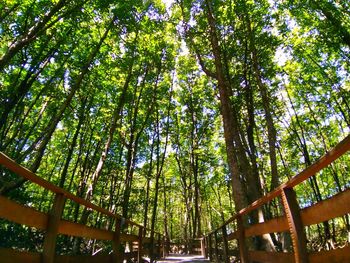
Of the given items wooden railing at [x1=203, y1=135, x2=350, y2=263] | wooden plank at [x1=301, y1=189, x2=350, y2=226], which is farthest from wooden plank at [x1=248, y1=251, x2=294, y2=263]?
wooden plank at [x1=301, y1=189, x2=350, y2=226]

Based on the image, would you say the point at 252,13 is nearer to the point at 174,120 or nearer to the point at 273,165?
the point at 273,165

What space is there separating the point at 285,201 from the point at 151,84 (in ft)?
47.0

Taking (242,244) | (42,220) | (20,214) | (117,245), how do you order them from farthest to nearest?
(117,245) < (242,244) < (42,220) < (20,214)

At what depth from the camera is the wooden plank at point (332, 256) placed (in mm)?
2061

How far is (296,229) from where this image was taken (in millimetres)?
2590

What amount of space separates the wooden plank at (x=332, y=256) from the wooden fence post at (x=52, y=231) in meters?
2.36

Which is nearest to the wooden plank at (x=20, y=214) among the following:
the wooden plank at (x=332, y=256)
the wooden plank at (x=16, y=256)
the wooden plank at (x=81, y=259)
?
the wooden plank at (x=16, y=256)

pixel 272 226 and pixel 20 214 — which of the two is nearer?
pixel 20 214

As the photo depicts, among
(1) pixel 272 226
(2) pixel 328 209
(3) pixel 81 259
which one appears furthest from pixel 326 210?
(3) pixel 81 259

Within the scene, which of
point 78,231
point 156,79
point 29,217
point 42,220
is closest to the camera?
point 29,217

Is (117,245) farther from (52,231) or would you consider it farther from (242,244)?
(52,231)

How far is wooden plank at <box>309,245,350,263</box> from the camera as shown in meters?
2.06

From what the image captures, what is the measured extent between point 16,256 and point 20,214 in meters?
0.36

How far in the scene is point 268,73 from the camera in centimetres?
1094
